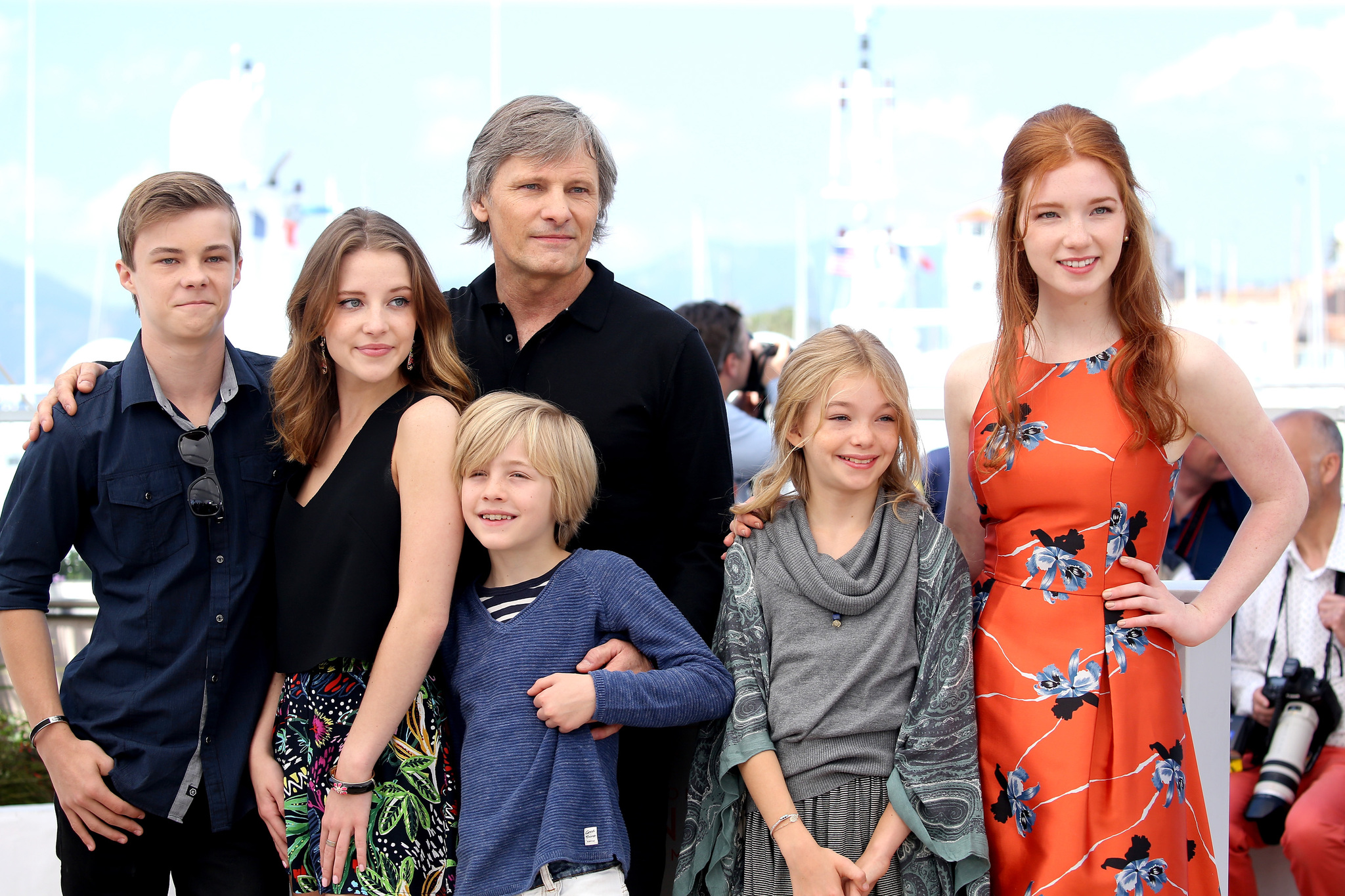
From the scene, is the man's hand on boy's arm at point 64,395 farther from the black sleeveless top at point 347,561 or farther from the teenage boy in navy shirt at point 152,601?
the black sleeveless top at point 347,561

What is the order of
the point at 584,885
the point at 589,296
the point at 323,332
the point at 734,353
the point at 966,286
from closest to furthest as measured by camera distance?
the point at 584,885 < the point at 323,332 < the point at 589,296 < the point at 734,353 < the point at 966,286

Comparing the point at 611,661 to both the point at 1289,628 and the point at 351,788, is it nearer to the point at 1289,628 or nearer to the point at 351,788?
the point at 351,788

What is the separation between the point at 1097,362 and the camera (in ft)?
7.07

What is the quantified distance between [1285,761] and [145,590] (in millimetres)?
3391

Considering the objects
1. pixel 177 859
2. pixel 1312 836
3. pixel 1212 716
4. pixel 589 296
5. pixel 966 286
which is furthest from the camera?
pixel 966 286

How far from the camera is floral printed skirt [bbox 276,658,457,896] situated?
6.51 ft

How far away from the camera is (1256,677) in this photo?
3.67m

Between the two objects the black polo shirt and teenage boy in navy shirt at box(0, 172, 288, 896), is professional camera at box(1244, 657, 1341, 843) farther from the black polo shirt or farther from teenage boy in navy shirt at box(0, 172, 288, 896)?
teenage boy in navy shirt at box(0, 172, 288, 896)

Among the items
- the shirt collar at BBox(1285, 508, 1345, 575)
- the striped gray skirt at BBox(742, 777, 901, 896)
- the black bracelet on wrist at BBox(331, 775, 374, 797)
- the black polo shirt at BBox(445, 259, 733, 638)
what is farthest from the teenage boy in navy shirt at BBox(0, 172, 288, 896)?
the shirt collar at BBox(1285, 508, 1345, 575)

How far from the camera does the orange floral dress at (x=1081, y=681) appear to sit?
2.00m

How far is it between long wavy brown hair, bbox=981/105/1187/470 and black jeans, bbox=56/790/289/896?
176 centimetres

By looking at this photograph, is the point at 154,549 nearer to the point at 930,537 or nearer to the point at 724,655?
the point at 724,655

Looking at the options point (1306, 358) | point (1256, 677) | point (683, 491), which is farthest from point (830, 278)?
point (1306, 358)

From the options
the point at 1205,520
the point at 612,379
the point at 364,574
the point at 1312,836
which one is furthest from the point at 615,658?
the point at 1205,520
